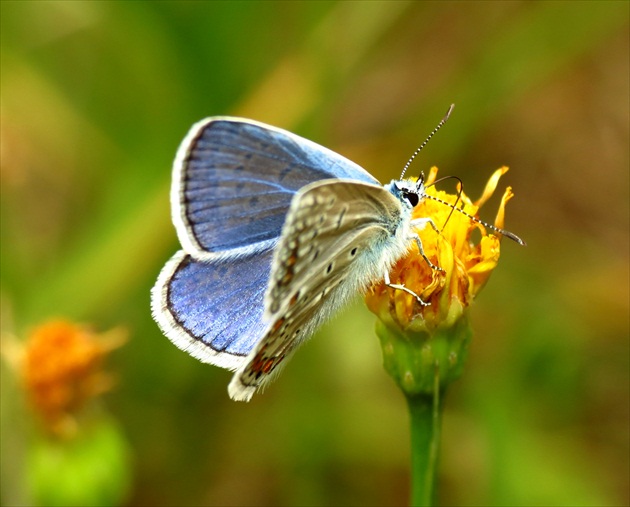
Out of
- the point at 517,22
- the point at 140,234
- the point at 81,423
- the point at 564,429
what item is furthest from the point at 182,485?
the point at 517,22

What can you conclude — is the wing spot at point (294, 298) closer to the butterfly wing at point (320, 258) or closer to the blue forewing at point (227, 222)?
the butterfly wing at point (320, 258)

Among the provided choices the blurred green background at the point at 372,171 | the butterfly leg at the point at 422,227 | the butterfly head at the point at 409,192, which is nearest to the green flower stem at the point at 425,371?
the butterfly leg at the point at 422,227

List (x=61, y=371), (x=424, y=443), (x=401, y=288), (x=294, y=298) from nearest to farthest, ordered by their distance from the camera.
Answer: (x=294, y=298) → (x=401, y=288) → (x=424, y=443) → (x=61, y=371)

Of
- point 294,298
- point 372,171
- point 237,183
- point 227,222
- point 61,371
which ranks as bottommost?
point 61,371

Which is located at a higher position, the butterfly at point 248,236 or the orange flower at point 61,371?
the butterfly at point 248,236

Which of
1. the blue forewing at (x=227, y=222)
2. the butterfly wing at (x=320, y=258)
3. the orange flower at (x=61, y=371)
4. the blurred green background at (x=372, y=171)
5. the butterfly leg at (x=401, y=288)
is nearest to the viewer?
the butterfly wing at (x=320, y=258)

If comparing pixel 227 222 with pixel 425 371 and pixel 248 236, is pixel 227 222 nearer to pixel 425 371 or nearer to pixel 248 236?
pixel 248 236

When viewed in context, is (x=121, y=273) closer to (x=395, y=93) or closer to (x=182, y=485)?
(x=182, y=485)

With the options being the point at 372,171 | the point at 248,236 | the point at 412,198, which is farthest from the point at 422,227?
the point at 372,171
